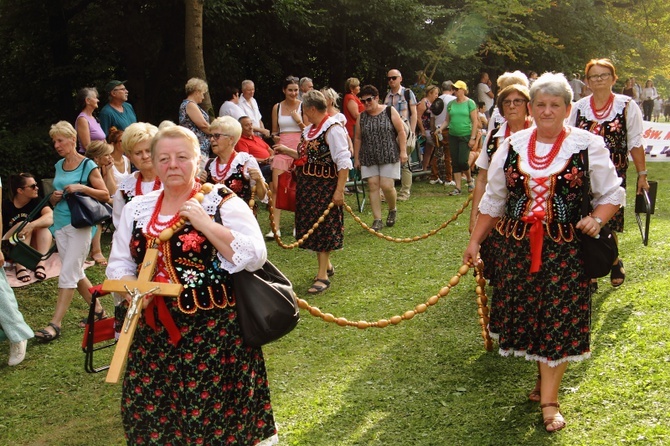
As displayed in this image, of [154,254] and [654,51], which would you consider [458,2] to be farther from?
[154,254]

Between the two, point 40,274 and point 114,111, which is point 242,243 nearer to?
point 40,274

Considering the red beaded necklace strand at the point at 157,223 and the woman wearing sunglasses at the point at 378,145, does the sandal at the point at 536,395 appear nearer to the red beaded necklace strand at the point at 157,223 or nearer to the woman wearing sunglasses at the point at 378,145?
the red beaded necklace strand at the point at 157,223

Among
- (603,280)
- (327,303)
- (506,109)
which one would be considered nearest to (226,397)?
(506,109)

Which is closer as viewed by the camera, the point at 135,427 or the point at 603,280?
the point at 135,427

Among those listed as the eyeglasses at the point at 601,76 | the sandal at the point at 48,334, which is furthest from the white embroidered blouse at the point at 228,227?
the eyeglasses at the point at 601,76

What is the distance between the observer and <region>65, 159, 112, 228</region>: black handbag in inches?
267

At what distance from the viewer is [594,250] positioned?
4.39 metres

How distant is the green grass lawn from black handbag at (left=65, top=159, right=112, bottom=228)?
1153 millimetres

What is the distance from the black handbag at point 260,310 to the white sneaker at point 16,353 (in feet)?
12.1

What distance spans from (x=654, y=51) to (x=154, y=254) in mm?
35065

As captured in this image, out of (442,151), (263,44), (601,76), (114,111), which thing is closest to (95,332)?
(601,76)

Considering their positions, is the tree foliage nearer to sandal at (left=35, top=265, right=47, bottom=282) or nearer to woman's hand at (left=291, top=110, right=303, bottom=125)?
woman's hand at (left=291, top=110, right=303, bottom=125)

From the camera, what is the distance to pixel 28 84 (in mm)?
15914

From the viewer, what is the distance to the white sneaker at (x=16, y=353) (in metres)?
6.51
